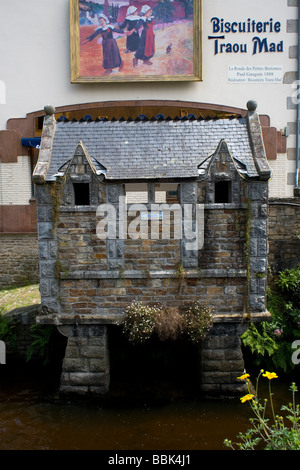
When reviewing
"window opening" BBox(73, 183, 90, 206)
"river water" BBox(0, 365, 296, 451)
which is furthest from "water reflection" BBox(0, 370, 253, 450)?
"window opening" BBox(73, 183, 90, 206)

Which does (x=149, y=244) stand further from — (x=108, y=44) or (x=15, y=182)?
(x=108, y=44)

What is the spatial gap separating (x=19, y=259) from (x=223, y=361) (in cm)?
763

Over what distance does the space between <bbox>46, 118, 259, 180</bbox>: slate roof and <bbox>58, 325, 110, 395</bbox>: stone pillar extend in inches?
114

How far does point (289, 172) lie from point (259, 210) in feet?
21.7

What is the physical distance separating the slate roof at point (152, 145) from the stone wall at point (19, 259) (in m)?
5.65

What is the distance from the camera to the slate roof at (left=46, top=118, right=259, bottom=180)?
7117 millimetres

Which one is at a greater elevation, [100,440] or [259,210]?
[259,210]

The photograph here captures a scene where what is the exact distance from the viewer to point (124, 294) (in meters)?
7.25

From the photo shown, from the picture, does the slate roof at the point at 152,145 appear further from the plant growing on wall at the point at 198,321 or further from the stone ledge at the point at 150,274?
the plant growing on wall at the point at 198,321

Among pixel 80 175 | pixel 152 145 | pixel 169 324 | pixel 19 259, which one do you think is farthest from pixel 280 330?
pixel 19 259

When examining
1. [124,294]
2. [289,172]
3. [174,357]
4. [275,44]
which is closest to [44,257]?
[124,294]

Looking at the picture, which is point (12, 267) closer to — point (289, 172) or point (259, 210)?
point (259, 210)
